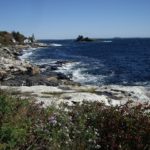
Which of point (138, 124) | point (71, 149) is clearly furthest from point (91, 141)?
point (138, 124)

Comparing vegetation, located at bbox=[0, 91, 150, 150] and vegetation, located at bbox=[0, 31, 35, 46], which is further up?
vegetation, located at bbox=[0, 91, 150, 150]

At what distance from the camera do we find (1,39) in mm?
108688

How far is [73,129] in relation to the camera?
7023 mm

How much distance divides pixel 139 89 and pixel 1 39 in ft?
314

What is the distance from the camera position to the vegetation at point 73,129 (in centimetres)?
637

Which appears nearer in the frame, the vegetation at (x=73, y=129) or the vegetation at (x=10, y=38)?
the vegetation at (x=73, y=129)

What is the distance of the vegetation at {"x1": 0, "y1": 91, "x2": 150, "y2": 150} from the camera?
6371mm

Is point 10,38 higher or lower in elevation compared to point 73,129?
lower

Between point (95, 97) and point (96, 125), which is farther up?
point (96, 125)

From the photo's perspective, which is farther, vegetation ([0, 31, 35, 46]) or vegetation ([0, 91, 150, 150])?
vegetation ([0, 31, 35, 46])

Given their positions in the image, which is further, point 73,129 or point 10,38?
point 10,38

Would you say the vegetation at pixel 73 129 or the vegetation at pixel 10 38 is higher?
the vegetation at pixel 73 129


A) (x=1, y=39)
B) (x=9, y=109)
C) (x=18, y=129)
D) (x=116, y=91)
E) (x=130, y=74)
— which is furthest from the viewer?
(x=1, y=39)

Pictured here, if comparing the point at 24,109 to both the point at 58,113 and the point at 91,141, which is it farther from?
the point at 91,141
